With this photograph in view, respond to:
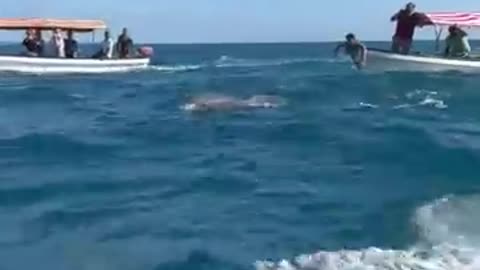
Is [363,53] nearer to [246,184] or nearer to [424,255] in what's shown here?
[246,184]

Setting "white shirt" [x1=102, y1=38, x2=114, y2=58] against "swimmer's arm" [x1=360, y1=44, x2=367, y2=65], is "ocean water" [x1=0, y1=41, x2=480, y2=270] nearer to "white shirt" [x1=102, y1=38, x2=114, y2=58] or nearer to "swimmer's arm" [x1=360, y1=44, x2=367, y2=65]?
"swimmer's arm" [x1=360, y1=44, x2=367, y2=65]

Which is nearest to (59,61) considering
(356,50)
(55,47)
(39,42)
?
(55,47)

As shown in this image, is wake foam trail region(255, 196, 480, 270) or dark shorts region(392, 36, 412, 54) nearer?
wake foam trail region(255, 196, 480, 270)

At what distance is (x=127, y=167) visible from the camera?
1758 centimetres

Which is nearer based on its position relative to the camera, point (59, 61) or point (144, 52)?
point (59, 61)

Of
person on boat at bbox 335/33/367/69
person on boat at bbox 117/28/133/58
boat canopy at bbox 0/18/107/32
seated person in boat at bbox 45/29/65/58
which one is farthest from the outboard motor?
person on boat at bbox 335/33/367/69

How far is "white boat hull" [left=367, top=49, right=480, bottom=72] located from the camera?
34312 mm

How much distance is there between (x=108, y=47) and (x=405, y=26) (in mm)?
14764

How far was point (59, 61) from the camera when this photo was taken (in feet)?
133

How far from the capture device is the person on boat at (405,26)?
35.2 meters

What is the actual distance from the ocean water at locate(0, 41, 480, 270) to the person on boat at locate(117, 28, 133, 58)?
16.7 metres

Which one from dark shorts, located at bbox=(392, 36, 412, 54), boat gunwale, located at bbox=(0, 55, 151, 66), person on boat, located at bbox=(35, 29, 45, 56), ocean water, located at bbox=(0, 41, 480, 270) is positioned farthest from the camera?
person on boat, located at bbox=(35, 29, 45, 56)

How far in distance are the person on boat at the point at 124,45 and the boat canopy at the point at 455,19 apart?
15304 mm

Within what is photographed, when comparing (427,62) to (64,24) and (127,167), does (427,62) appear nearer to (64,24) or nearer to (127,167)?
(64,24)
